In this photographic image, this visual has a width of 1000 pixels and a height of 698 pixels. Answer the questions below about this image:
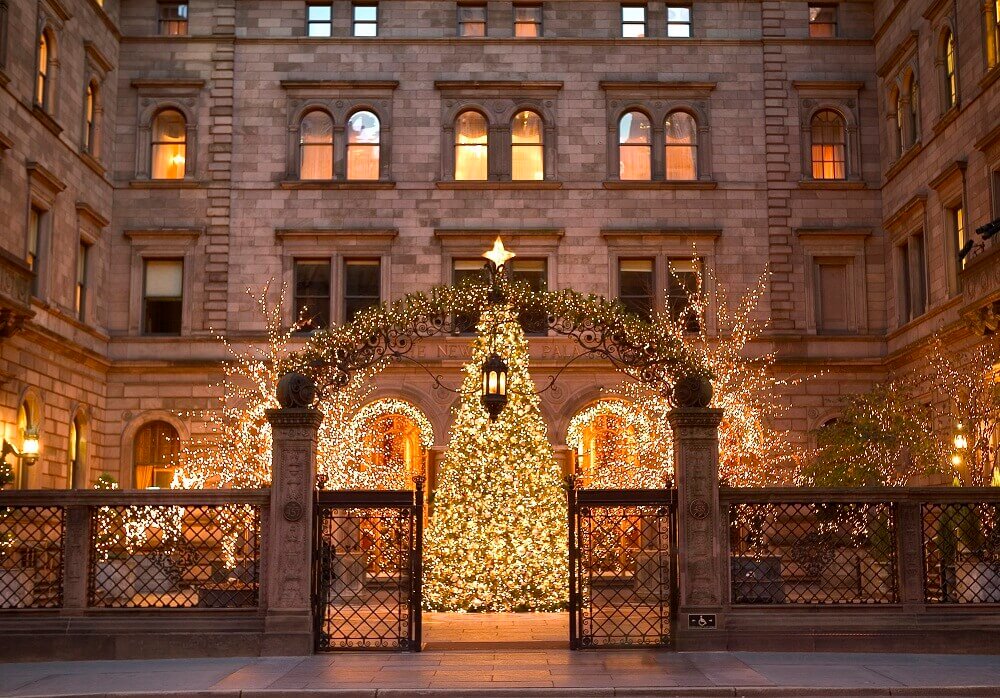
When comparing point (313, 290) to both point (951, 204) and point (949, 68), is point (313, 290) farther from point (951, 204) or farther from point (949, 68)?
point (949, 68)

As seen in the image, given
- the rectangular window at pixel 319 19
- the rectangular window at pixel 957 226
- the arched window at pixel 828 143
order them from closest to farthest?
1. the rectangular window at pixel 957 226
2. the arched window at pixel 828 143
3. the rectangular window at pixel 319 19

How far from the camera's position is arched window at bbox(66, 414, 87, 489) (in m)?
31.6

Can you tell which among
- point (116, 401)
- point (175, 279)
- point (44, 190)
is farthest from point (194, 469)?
point (44, 190)

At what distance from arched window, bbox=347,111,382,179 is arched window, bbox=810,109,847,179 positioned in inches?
470

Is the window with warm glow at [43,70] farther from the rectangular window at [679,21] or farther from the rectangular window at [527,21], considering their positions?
the rectangular window at [679,21]

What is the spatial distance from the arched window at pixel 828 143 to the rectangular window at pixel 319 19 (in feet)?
44.5

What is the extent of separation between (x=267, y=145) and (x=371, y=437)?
840 centimetres

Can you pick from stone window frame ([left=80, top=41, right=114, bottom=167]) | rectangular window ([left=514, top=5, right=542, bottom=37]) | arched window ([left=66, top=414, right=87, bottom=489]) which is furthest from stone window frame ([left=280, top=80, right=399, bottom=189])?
arched window ([left=66, top=414, right=87, bottom=489])

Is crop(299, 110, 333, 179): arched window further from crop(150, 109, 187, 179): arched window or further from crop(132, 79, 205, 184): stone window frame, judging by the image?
crop(150, 109, 187, 179): arched window

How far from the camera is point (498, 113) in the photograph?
113 ft

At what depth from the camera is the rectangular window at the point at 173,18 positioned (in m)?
35.1

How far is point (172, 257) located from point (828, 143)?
59.4 feet

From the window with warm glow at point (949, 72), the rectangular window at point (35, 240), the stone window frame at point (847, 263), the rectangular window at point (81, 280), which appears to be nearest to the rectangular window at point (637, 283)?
the stone window frame at point (847, 263)

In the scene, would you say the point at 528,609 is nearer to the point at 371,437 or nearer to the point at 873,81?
the point at 371,437
